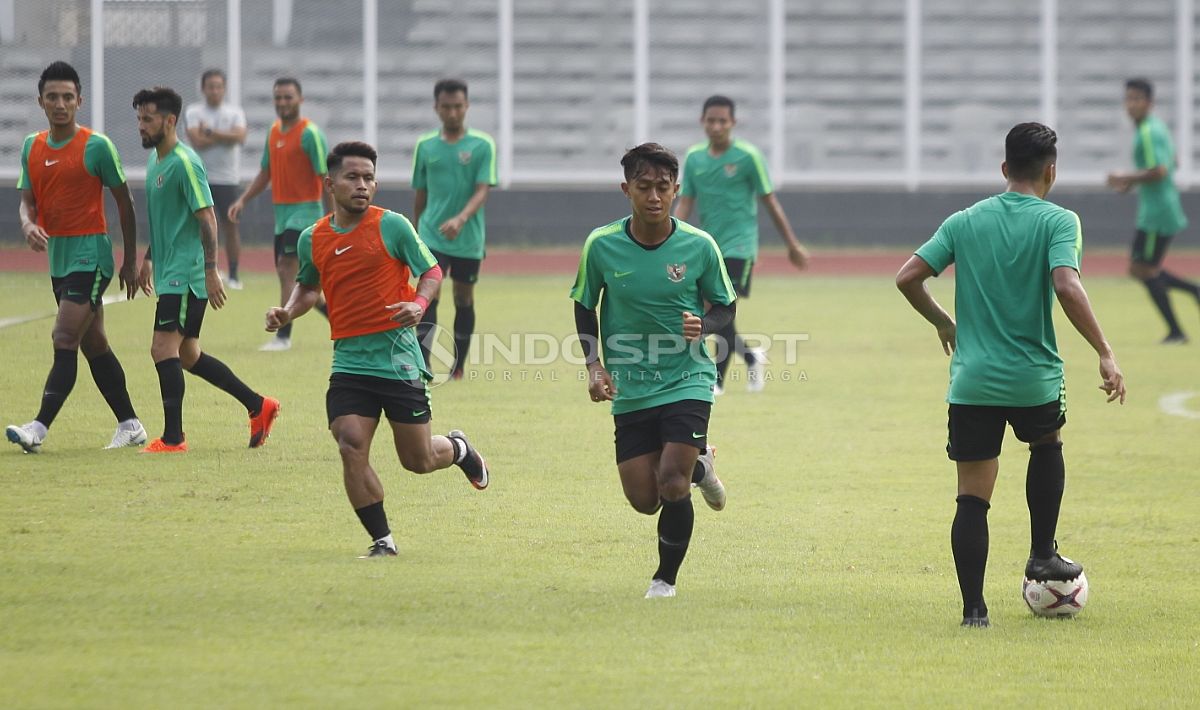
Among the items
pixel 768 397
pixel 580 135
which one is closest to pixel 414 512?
pixel 768 397

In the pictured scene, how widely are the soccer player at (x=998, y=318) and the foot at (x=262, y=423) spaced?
4875mm

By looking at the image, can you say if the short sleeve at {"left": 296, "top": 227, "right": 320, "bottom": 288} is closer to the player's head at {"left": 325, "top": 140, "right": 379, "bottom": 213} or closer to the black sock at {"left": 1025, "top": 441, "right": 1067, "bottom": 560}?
the player's head at {"left": 325, "top": 140, "right": 379, "bottom": 213}

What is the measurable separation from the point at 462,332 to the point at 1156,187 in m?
7.24

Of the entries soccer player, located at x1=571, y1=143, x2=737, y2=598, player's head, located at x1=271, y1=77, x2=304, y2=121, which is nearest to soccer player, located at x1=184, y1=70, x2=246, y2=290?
player's head, located at x1=271, y1=77, x2=304, y2=121

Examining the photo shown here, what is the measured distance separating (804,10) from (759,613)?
23531 millimetres

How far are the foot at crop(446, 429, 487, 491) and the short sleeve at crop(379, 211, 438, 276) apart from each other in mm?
1024

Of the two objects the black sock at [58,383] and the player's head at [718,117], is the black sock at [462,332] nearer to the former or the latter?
the player's head at [718,117]

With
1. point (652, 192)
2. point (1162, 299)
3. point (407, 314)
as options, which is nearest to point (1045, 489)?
point (652, 192)

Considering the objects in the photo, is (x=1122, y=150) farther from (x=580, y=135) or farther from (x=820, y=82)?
(x=580, y=135)

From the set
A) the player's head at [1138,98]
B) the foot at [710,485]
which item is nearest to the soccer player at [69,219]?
the foot at [710,485]

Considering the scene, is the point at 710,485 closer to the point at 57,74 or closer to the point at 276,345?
the point at 57,74

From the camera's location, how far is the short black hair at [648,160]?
6.45 meters

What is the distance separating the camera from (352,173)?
7238 millimetres

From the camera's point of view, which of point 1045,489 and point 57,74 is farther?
point 57,74
